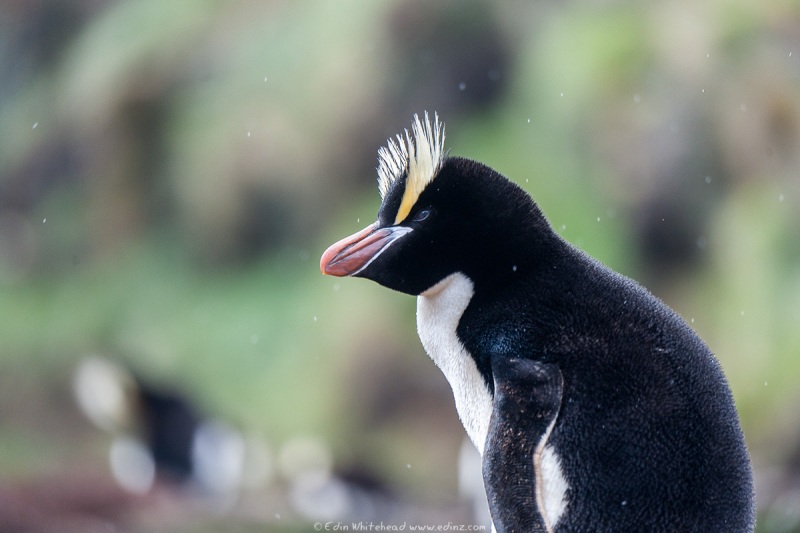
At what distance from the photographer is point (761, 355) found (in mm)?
3869

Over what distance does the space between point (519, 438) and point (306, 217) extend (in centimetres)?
402

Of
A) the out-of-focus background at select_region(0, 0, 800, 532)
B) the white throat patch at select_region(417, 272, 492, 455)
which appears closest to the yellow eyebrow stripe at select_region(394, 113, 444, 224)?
the white throat patch at select_region(417, 272, 492, 455)

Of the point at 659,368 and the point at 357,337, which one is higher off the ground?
the point at 357,337

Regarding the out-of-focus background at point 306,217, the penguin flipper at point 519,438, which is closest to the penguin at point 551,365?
the penguin flipper at point 519,438

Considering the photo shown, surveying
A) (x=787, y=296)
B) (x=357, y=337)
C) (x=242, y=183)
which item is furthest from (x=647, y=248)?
(x=242, y=183)

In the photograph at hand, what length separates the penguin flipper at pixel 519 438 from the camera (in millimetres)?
975

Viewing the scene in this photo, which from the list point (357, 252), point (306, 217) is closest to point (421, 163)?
point (357, 252)

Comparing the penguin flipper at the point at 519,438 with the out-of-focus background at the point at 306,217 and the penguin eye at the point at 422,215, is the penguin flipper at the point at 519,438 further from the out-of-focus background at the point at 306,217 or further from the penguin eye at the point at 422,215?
the out-of-focus background at the point at 306,217

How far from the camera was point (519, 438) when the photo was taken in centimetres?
100

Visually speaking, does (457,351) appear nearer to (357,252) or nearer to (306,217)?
(357,252)

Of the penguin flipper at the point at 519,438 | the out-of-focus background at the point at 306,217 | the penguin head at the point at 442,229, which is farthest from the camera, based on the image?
the out-of-focus background at the point at 306,217

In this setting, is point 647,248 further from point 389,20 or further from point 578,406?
point 578,406

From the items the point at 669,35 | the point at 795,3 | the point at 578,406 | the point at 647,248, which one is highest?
the point at 795,3

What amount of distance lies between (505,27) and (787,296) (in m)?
1.86
